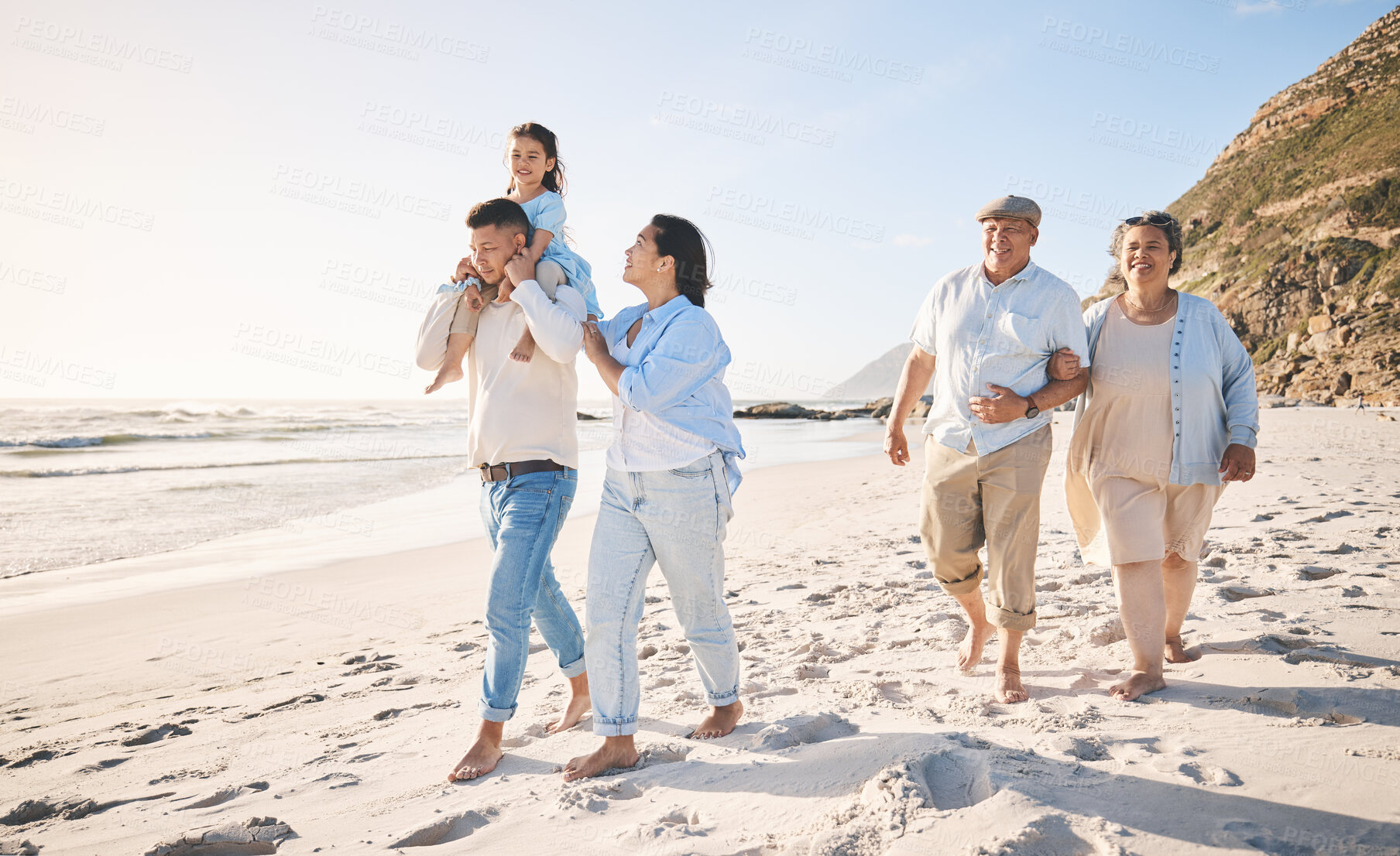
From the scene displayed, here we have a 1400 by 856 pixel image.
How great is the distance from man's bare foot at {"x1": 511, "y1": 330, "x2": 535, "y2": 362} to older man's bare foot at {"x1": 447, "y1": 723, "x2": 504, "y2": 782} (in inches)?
52.8

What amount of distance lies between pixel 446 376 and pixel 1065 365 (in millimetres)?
2504

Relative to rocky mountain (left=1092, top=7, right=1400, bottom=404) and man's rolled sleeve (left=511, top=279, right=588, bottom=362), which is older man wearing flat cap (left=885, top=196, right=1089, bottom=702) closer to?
man's rolled sleeve (left=511, top=279, right=588, bottom=362)

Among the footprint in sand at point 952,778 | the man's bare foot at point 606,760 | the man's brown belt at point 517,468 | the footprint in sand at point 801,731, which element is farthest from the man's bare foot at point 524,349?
the footprint in sand at point 952,778

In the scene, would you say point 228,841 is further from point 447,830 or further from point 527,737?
point 527,737

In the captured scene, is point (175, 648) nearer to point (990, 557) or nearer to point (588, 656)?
point (588, 656)

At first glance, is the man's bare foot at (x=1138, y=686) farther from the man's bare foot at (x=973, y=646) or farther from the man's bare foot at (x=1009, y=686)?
the man's bare foot at (x=973, y=646)

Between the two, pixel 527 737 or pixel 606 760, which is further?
pixel 527 737

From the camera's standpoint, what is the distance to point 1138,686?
2773 mm

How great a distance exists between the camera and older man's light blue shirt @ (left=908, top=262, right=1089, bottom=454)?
2977 mm

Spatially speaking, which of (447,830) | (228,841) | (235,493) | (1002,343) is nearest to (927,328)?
(1002,343)

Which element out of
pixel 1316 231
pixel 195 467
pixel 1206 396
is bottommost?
pixel 195 467

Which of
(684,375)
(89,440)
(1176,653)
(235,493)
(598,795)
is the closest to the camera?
(598,795)

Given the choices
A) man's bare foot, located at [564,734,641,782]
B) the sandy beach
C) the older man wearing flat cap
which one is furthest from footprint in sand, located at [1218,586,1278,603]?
man's bare foot, located at [564,734,641,782]

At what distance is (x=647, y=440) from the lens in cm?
250
